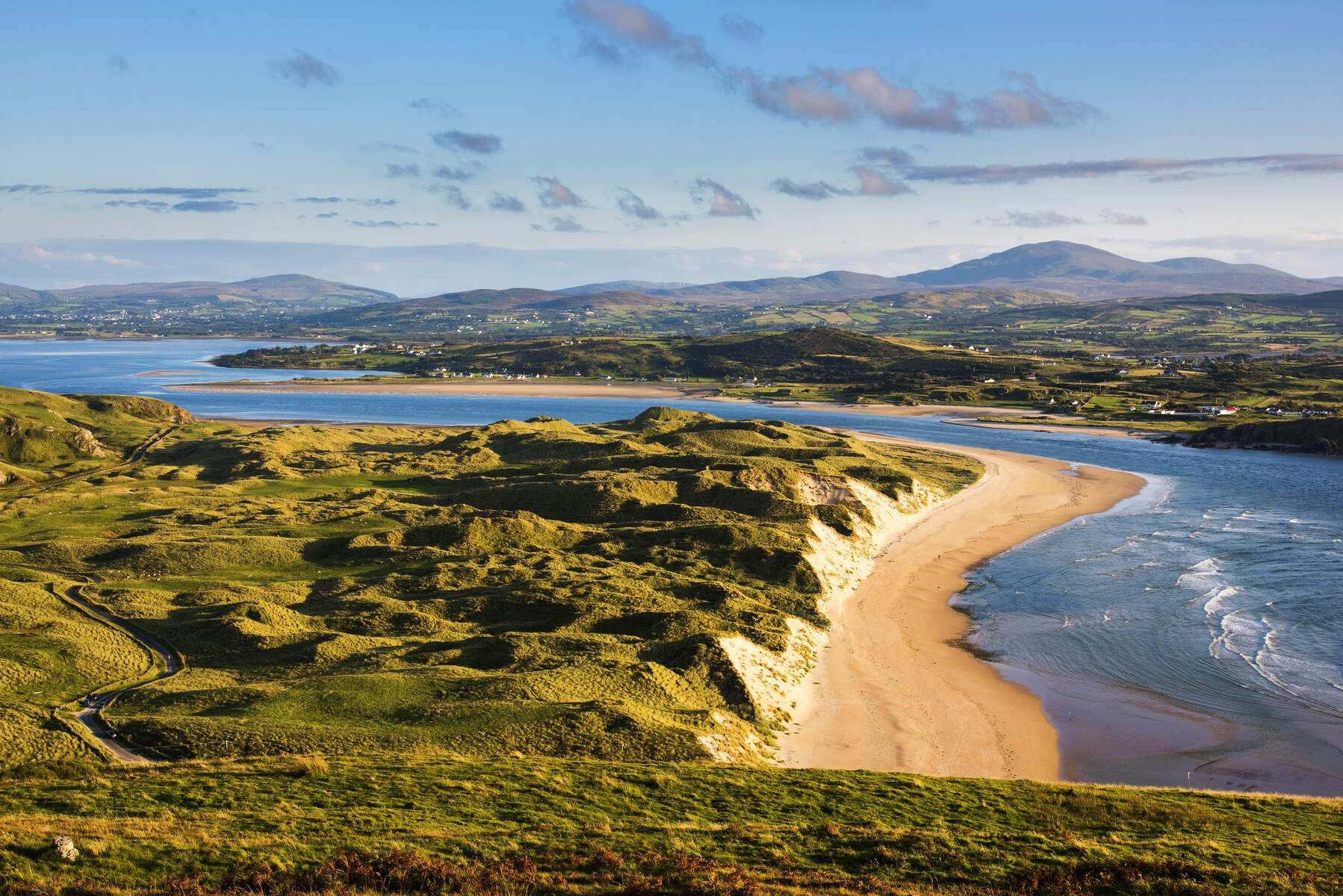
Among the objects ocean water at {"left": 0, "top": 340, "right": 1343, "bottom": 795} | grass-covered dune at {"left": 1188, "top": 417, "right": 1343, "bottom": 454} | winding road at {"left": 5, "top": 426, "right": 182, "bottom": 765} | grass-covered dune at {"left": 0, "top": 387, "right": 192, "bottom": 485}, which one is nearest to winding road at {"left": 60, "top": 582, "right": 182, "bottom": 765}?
winding road at {"left": 5, "top": 426, "right": 182, "bottom": 765}

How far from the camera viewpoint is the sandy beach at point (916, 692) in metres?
35.3

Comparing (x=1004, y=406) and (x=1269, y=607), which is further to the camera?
(x=1004, y=406)

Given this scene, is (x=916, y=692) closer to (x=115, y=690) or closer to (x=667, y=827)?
(x=667, y=827)

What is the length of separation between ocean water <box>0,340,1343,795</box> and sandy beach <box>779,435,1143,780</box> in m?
1.65

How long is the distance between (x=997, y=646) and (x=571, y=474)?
42.3m

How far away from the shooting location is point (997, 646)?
4888 cm

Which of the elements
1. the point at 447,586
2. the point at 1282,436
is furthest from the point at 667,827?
the point at 1282,436

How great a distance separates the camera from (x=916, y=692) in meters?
42.2

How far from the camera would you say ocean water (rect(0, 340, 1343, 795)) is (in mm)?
36125

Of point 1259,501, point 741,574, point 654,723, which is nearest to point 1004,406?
point 1259,501

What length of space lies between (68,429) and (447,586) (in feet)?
253

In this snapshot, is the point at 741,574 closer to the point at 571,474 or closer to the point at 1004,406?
the point at 571,474

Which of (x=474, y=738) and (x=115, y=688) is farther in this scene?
(x=115, y=688)

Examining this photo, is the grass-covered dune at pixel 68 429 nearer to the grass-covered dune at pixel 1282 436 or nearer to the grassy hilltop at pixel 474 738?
the grassy hilltop at pixel 474 738
